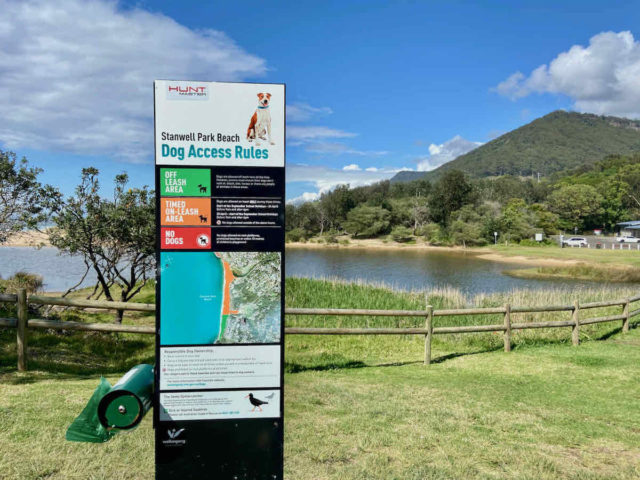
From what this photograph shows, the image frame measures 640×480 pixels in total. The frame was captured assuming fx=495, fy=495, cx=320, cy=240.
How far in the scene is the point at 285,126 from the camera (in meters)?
3.17

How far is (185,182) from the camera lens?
3129mm

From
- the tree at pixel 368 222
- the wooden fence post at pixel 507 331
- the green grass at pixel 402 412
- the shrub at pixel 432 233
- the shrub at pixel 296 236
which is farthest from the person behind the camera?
the shrub at pixel 296 236

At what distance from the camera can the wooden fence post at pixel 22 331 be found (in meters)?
6.57

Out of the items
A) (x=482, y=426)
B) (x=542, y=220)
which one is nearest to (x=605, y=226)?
(x=542, y=220)

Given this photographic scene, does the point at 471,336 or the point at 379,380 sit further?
the point at 471,336

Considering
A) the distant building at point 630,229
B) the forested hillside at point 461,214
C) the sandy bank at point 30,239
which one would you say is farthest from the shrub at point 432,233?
the sandy bank at point 30,239

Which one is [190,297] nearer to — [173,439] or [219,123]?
[173,439]

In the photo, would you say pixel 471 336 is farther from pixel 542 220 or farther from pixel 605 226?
pixel 605 226

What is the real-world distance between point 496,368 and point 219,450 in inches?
246

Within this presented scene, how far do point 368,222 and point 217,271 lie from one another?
75.0m

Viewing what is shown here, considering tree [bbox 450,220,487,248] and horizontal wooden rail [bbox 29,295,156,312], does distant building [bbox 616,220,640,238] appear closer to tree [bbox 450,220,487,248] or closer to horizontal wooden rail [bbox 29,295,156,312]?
tree [bbox 450,220,487,248]

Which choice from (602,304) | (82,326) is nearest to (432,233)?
(602,304)

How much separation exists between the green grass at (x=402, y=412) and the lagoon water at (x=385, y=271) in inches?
400

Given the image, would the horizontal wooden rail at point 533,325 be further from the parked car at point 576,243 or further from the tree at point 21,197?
the parked car at point 576,243
